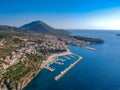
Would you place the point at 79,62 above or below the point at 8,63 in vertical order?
below

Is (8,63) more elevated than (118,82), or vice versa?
(8,63)

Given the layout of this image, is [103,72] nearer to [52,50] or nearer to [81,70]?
[81,70]

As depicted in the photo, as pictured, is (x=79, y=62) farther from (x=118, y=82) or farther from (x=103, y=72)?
(x=118, y=82)

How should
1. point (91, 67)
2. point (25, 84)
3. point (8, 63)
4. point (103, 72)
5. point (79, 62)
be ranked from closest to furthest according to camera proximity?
point (25, 84)
point (8, 63)
point (103, 72)
point (91, 67)
point (79, 62)

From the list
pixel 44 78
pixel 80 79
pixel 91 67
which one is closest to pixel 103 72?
pixel 91 67

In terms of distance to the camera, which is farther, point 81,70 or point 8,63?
point 81,70

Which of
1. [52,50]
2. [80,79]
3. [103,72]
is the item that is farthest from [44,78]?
[52,50]

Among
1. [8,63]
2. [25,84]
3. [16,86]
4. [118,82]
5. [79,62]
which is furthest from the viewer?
[79,62]

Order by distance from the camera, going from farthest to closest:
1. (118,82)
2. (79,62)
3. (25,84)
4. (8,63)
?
1. (79,62)
2. (8,63)
3. (118,82)
4. (25,84)

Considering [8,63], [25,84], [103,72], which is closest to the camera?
[25,84]
